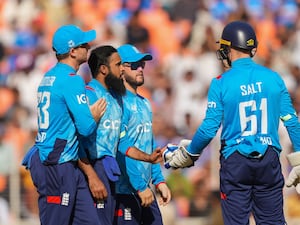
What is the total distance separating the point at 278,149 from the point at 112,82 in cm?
179

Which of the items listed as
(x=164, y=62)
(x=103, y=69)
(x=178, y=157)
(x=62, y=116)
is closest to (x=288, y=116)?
(x=178, y=157)

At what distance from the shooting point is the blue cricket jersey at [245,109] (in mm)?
9398

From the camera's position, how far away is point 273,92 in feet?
31.1

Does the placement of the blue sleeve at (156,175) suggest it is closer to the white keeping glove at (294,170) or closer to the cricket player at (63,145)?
the cricket player at (63,145)

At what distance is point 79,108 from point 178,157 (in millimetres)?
1202

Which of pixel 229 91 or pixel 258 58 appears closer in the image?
pixel 229 91

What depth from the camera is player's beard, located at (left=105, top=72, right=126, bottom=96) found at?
10.1m

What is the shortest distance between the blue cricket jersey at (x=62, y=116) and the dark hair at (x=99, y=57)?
615mm

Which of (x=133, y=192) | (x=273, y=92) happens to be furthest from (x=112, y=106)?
(x=273, y=92)

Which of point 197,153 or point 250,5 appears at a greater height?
point 250,5

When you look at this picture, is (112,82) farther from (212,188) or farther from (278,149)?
(212,188)

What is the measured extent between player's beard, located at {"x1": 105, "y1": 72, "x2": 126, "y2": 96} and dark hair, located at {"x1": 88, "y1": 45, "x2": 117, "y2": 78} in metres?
0.13

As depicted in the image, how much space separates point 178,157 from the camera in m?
10.0

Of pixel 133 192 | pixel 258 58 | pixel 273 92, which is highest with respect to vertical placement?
pixel 258 58
